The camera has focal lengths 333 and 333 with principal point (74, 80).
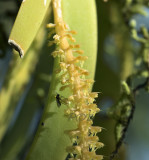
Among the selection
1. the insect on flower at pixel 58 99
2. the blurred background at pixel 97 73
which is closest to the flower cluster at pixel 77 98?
the insect on flower at pixel 58 99

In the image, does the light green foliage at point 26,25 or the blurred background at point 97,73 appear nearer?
the light green foliage at point 26,25

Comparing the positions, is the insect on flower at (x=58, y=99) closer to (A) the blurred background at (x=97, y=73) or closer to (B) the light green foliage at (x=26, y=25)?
(B) the light green foliage at (x=26, y=25)

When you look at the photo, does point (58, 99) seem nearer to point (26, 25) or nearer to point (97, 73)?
point (26, 25)

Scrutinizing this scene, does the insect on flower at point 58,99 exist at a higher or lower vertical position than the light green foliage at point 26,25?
→ lower

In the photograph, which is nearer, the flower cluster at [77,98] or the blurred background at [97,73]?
the flower cluster at [77,98]

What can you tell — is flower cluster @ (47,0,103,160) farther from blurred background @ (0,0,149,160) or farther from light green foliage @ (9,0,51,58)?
blurred background @ (0,0,149,160)

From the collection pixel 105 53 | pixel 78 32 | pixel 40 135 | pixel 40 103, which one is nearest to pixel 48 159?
pixel 40 135

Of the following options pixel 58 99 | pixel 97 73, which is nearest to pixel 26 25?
→ pixel 58 99

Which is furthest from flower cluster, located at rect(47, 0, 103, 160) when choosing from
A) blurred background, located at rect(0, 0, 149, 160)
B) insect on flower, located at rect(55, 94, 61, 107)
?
blurred background, located at rect(0, 0, 149, 160)

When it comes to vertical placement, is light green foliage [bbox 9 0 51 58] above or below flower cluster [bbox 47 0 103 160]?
above
